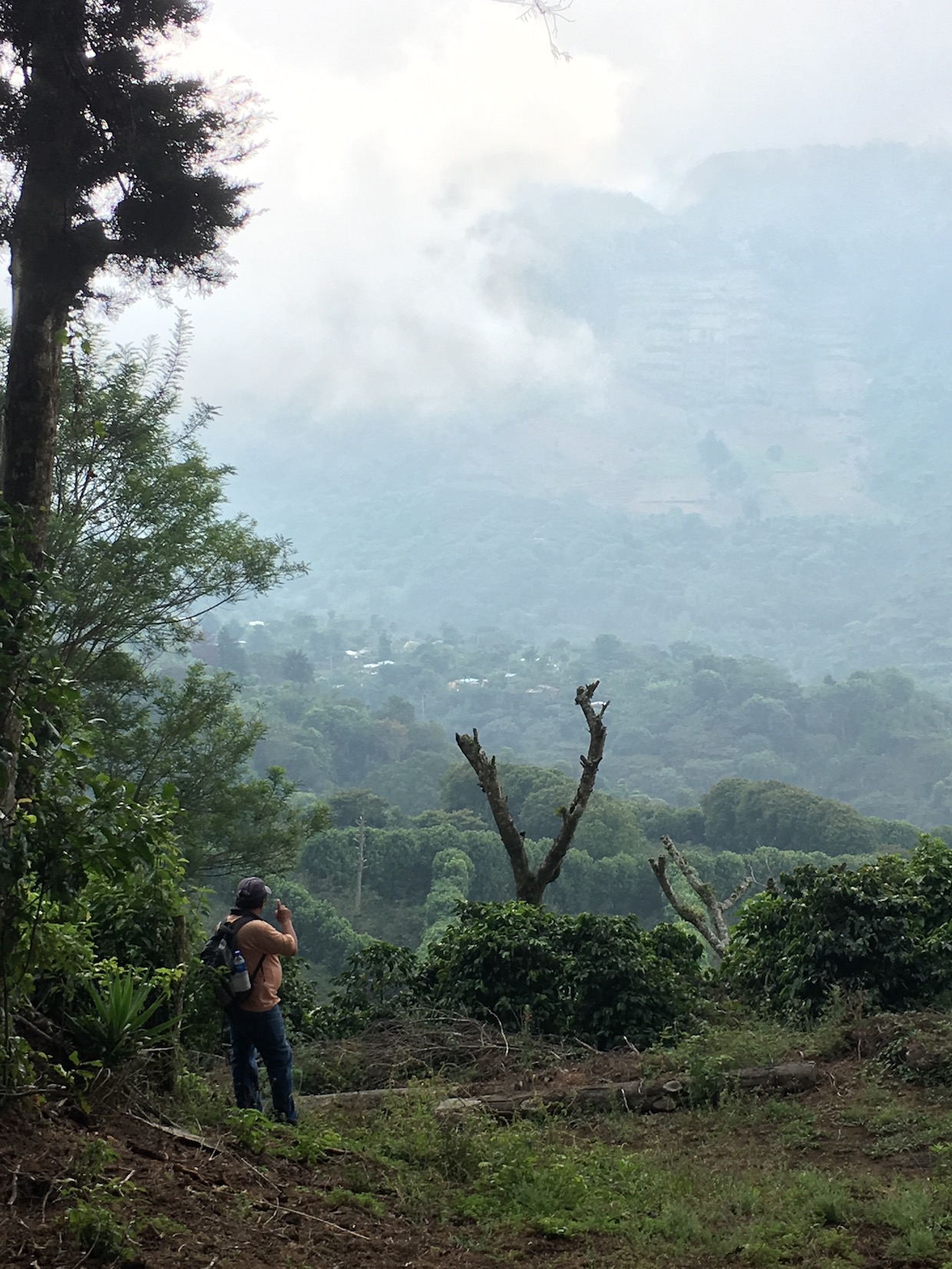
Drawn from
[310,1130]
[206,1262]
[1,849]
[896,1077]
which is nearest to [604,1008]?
[896,1077]

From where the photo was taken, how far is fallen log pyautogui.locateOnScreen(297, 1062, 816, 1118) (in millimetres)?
6902

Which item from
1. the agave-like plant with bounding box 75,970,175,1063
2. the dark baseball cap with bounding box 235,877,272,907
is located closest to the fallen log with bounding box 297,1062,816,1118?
the dark baseball cap with bounding box 235,877,272,907

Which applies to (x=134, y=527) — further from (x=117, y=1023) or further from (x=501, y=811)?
(x=117, y=1023)

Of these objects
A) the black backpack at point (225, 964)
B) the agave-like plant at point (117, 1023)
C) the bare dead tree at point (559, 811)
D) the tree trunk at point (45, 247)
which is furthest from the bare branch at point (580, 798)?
the agave-like plant at point (117, 1023)

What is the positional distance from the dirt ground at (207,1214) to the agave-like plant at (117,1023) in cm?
28

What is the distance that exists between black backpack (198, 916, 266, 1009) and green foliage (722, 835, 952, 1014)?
5.06 m

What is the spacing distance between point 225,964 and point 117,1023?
132 centimetres

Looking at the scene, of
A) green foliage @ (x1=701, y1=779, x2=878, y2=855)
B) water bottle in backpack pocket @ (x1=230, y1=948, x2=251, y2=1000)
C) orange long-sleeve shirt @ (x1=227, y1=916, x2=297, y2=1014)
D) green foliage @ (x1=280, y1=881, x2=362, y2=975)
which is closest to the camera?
water bottle in backpack pocket @ (x1=230, y1=948, x2=251, y2=1000)

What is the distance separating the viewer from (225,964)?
234 inches

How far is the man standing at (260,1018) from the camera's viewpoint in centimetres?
594

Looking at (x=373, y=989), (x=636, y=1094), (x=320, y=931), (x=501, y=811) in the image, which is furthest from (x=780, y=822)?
(x=636, y=1094)

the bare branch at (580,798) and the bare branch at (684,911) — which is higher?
the bare branch at (580,798)

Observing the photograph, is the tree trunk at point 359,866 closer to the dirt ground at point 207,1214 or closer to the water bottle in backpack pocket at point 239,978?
the water bottle in backpack pocket at point 239,978

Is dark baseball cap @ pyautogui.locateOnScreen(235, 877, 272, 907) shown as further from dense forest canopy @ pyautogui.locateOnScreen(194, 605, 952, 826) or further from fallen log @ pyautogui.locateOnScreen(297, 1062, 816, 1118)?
dense forest canopy @ pyautogui.locateOnScreen(194, 605, 952, 826)
